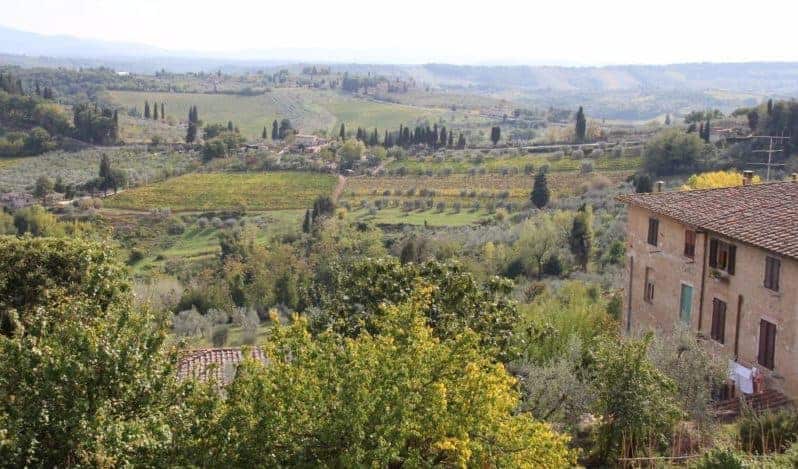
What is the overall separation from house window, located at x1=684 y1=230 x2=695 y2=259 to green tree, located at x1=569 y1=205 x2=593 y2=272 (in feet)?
63.1

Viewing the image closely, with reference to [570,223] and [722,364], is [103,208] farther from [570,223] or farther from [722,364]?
[722,364]

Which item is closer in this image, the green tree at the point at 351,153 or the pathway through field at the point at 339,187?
the pathway through field at the point at 339,187

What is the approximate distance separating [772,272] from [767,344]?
65.3 inches

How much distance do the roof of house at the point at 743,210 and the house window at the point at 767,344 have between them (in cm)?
185

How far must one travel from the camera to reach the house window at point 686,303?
23250mm

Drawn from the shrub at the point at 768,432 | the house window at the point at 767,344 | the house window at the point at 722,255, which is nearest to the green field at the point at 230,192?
the house window at the point at 722,255

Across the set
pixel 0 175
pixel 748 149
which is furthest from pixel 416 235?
pixel 0 175

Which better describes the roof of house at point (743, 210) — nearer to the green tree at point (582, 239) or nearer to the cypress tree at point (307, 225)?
the green tree at point (582, 239)

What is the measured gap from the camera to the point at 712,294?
2209 centimetres

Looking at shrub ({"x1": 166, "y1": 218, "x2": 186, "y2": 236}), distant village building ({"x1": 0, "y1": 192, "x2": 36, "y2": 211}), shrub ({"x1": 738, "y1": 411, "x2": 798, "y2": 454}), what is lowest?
shrub ({"x1": 166, "y1": 218, "x2": 186, "y2": 236})

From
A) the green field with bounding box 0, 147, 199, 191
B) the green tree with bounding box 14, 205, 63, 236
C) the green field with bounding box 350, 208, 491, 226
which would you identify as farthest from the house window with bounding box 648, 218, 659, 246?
the green field with bounding box 0, 147, 199, 191

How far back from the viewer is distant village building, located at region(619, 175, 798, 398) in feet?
64.2

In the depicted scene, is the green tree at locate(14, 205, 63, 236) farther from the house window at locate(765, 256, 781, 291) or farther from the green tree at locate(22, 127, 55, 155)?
the house window at locate(765, 256, 781, 291)

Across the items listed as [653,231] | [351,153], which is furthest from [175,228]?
[653,231]
